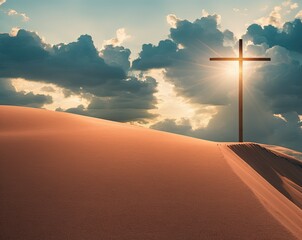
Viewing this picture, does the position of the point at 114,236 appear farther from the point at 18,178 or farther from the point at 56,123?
the point at 56,123

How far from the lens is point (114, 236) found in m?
4.33

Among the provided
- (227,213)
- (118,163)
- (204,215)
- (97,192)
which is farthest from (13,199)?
(227,213)

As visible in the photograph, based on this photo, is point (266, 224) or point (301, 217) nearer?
point (266, 224)

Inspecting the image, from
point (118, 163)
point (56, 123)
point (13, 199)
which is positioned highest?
point (56, 123)

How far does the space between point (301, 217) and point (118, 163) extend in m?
3.56

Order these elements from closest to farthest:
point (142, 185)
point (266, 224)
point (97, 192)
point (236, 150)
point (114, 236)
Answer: point (114, 236), point (266, 224), point (97, 192), point (142, 185), point (236, 150)

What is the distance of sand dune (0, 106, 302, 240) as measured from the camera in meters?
4.55

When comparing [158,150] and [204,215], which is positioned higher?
[158,150]

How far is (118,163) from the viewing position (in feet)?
22.0

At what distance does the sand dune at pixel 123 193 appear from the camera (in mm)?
4551

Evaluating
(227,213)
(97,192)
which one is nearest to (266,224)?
(227,213)

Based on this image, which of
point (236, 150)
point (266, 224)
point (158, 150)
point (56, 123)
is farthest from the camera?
point (236, 150)

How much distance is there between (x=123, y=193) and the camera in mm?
5426

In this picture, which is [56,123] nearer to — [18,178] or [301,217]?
[18,178]
